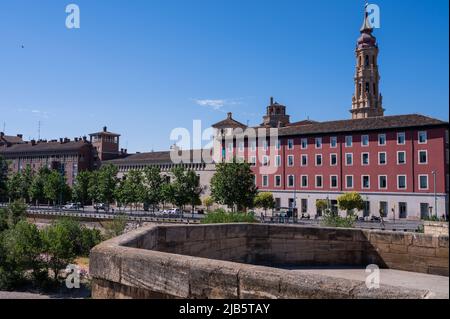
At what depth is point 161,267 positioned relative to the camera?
432cm

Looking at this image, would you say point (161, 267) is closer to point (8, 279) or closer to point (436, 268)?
point (436, 268)

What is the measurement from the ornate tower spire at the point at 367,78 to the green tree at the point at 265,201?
44.4 meters

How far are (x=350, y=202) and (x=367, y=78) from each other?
168 feet

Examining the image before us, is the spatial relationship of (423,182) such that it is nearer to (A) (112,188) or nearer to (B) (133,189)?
(B) (133,189)

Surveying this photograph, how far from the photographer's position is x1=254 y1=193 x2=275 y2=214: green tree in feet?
209

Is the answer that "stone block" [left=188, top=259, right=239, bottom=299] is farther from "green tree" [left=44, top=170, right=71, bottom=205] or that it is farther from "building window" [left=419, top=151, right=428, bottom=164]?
"green tree" [left=44, top=170, right=71, bottom=205]

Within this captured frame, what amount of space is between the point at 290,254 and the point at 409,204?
52.2 metres

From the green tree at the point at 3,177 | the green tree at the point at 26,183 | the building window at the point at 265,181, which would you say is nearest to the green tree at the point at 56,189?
the green tree at the point at 26,183

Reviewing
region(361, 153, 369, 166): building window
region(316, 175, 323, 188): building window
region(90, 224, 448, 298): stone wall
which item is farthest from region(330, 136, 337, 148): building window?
region(90, 224, 448, 298): stone wall

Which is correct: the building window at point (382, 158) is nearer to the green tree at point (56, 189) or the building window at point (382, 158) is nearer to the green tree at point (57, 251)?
the green tree at point (57, 251)

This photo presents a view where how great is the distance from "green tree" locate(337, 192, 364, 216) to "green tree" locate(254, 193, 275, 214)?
35.9 feet

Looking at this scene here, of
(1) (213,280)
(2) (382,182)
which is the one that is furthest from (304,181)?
(1) (213,280)

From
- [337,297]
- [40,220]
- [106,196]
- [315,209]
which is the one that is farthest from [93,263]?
[106,196]

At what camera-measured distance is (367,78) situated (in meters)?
98.6
